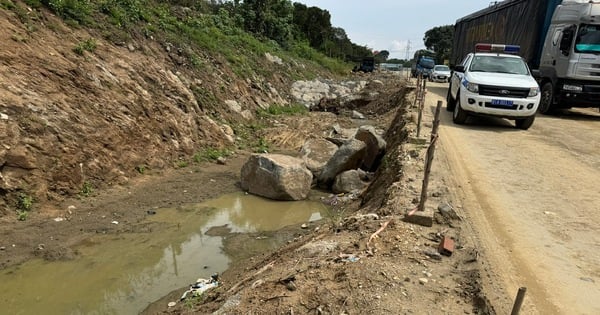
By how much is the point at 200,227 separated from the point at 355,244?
439 centimetres

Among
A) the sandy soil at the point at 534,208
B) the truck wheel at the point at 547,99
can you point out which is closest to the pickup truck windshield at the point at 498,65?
the sandy soil at the point at 534,208

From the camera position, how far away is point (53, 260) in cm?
643

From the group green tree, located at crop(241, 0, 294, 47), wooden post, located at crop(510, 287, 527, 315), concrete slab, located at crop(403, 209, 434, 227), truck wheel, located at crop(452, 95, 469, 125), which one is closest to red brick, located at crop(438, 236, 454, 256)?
concrete slab, located at crop(403, 209, 434, 227)

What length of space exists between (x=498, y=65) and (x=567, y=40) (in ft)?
11.9

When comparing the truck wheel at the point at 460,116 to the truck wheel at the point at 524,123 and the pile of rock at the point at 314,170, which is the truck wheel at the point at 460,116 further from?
the pile of rock at the point at 314,170

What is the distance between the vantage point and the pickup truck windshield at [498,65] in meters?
11.2

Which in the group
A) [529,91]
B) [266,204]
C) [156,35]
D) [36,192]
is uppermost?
[156,35]

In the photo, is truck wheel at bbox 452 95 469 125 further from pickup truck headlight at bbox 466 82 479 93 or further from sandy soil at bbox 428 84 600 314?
pickup truck headlight at bbox 466 82 479 93

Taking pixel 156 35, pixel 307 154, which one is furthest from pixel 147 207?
pixel 156 35

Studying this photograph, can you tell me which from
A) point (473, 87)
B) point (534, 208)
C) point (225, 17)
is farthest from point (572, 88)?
point (225, 17)

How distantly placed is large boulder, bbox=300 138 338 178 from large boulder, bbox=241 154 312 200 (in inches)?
52.6

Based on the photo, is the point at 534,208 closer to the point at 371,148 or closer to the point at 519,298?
the point at 519,298

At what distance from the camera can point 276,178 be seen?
31.4ft

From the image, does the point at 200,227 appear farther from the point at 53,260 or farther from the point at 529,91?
the point at 529,91
